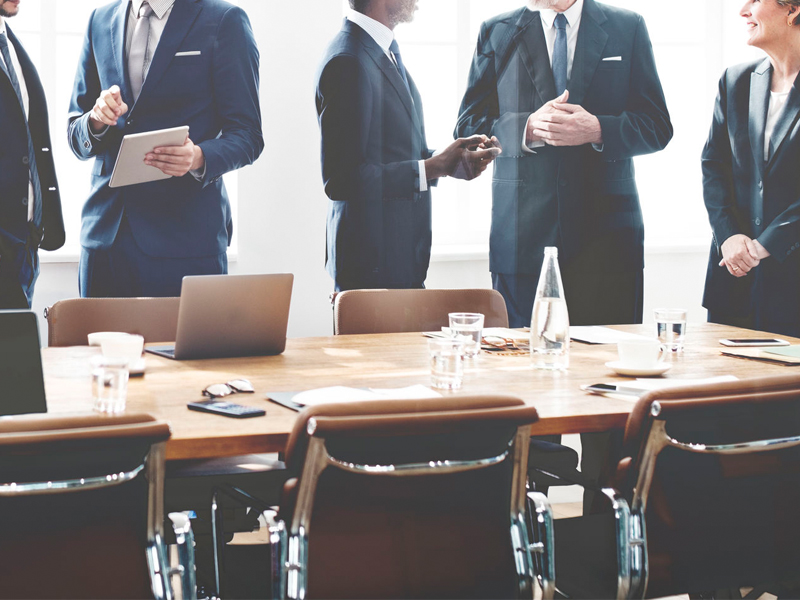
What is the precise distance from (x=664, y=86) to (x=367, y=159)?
71.1 inches

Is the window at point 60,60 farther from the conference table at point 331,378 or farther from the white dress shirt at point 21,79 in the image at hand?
the conference table at point 331,378

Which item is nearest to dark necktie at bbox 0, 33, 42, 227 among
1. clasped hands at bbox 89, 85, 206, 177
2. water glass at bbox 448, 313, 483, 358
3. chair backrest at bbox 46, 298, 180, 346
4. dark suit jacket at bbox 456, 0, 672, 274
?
clasped hands at bbox 89, 85, 206, 177

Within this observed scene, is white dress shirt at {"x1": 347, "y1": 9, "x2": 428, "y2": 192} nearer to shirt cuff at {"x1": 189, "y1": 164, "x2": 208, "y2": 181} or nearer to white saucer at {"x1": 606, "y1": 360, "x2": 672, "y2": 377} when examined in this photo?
shirt cuff at {"x1": 189, "y1": 164, "x2": 208, "y2": 181}

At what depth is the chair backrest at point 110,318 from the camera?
2727 mm

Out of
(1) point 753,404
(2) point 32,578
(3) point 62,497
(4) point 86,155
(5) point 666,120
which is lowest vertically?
(2) point 32,578

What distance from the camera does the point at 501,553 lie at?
1.66 meters

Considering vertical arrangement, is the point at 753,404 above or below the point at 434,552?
above

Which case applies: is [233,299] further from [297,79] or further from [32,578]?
[297,79]

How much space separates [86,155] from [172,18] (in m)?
0.73

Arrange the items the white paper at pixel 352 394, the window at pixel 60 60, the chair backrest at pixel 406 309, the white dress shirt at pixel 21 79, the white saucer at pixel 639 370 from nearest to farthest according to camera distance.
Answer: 1. the white paper at pixel 352 394
2. the white saucer at pixel 639 370
3. the chair backrest at pixel 406 309
4. the white dress shirt at pixel 21 79
5. the window at pixel 60 60

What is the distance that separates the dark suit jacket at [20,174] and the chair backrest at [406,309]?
1.58 metres

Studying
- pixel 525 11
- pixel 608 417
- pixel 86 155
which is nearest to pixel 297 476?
pixel 608 417

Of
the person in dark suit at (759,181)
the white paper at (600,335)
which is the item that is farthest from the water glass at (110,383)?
the person in dark suit at (759,181)

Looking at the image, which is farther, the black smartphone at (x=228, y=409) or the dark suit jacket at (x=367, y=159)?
the dark suit jacket at (x=367, y=159)
